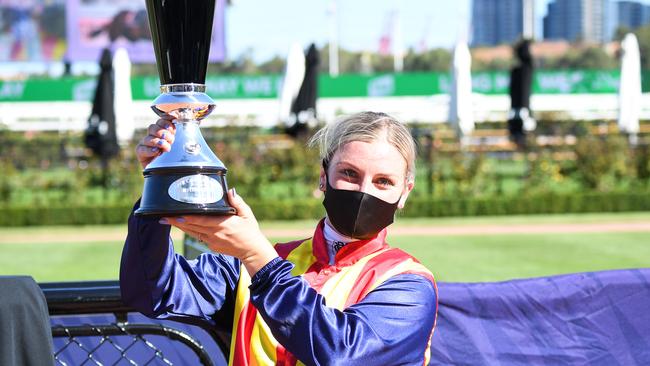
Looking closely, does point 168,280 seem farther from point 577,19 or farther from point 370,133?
point 577,19

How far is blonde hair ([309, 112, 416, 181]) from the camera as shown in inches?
80.2

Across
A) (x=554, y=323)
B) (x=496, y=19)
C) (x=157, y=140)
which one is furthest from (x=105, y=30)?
(x=496, y=19)

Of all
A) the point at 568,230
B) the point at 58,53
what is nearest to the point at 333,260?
the point at 568,230

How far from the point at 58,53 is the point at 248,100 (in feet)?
22.1

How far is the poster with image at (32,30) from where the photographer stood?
97.5 feet

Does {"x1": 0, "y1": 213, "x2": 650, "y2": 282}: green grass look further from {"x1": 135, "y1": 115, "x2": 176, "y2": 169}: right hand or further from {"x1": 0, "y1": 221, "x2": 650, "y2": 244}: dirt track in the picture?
{"x1": 135, "y1": 115, "x2": 176, "y2": 169}: right hand

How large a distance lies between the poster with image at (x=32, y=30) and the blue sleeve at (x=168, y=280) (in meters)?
28.8

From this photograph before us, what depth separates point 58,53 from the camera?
29.7 m

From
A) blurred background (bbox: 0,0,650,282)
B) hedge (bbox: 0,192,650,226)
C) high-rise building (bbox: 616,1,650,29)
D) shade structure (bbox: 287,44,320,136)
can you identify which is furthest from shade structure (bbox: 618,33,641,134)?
high-rise building (bbox: 616,1,650,29)

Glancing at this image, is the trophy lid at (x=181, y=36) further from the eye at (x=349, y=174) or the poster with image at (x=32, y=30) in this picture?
the poster with image at (x=32, y=30)

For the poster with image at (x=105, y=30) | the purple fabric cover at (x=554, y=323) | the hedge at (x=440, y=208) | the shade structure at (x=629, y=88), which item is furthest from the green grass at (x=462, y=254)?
the poster with image at (x=105, y=30)

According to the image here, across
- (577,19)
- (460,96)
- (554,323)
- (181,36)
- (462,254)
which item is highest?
(577,19)

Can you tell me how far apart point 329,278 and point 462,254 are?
8.04 metres

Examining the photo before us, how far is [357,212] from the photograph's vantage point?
2.04m
